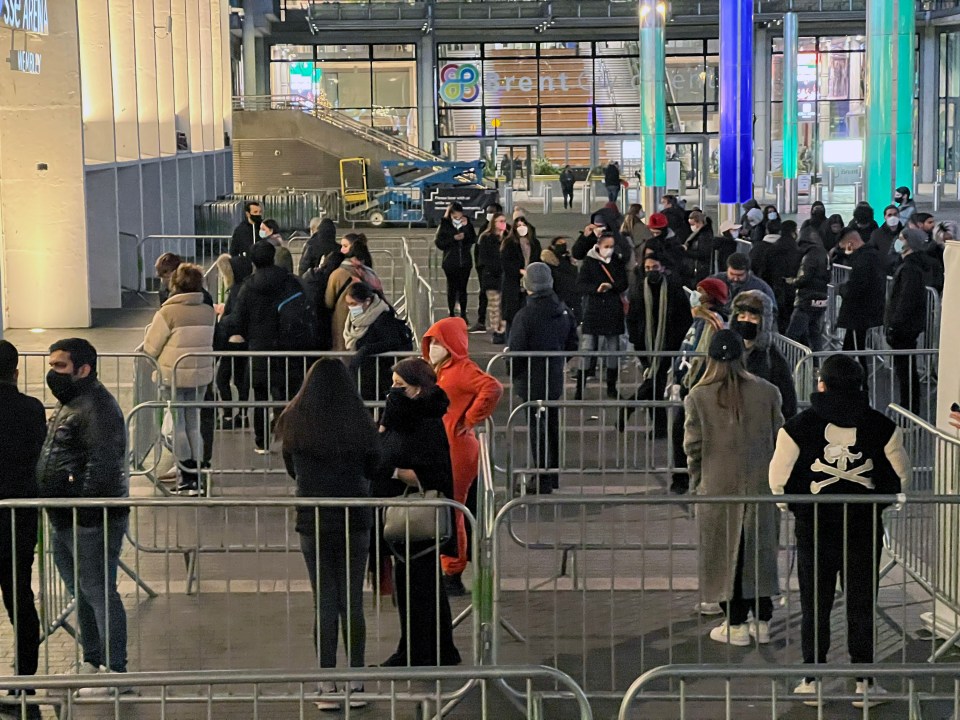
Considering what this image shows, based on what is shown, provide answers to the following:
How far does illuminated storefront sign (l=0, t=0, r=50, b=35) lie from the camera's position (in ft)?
60.0

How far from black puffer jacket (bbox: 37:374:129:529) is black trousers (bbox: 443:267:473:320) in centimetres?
1350

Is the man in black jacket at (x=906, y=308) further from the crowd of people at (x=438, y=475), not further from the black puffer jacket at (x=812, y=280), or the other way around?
the crowd of people at (x=438, y=475)

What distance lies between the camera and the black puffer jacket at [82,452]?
7.62m

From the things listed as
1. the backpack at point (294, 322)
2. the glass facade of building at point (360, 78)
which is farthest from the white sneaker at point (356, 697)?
the glass facade of building at point (360, 78)

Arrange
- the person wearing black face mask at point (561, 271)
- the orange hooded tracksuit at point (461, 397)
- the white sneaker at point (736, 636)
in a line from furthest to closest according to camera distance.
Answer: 1. the person wearing black face mask at point (561, 271)
2. the orange hooded tracksuit at point (461, 397)
3. the white sneaker at point (736, 636)

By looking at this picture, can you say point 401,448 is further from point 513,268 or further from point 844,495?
point 513,268

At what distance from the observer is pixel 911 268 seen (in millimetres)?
15273

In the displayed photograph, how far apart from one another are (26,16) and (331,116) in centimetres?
3290

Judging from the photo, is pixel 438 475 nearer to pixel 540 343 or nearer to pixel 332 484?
pixel 332 484

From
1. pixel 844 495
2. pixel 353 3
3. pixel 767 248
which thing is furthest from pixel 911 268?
pixel 353 3

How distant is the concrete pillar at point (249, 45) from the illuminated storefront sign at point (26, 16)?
32.5 metres

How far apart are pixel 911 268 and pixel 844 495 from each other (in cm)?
860

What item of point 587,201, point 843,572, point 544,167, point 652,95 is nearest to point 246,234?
point 843,572

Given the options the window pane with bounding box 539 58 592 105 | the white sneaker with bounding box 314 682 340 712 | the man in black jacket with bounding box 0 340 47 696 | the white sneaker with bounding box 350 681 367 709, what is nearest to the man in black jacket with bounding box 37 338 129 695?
the man in black jacket with bounding box 0 340 47 696
